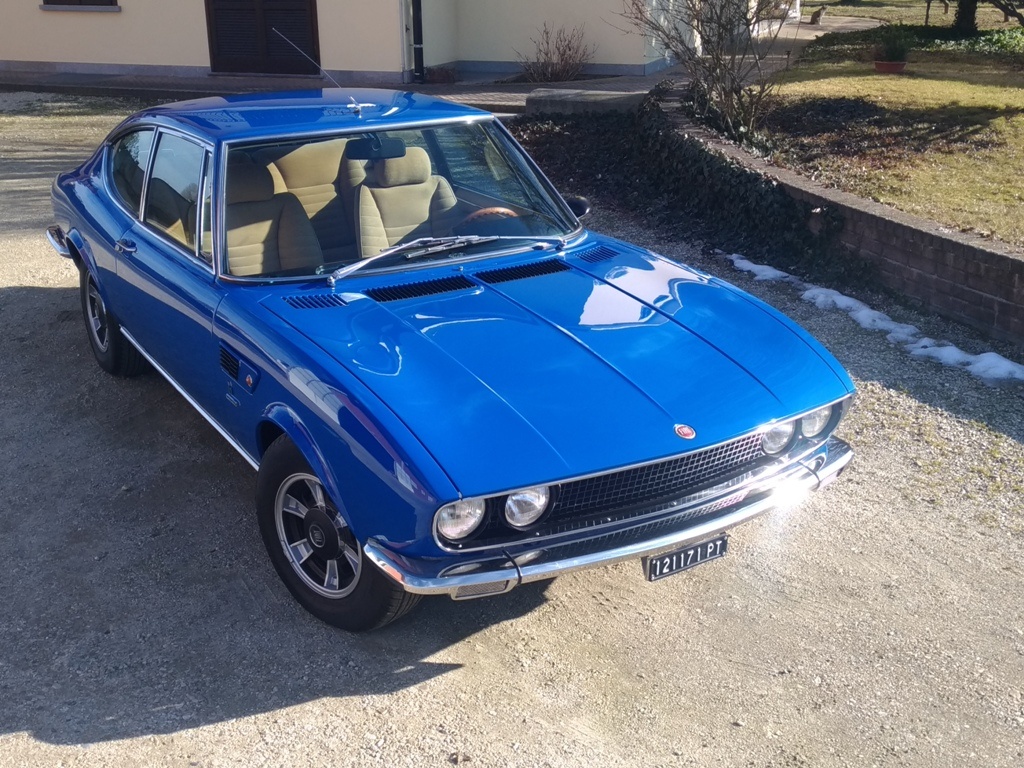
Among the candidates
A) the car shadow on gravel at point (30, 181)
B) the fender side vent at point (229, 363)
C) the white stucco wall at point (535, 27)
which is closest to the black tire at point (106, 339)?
the fender side vent at point (229, 363)

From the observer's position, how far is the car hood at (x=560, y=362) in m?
3.23

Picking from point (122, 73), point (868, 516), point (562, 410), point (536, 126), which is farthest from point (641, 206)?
point (122, 73)

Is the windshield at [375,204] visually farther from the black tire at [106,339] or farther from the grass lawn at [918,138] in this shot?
the grass lawn at [918,138]

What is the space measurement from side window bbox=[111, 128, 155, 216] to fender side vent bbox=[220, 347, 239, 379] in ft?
4.73

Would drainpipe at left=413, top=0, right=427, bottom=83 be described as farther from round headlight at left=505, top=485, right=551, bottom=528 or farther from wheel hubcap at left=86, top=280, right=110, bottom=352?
round headlight at left=505, top=485, right=551, bottom=528

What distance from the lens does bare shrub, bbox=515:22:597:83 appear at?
15977 mm

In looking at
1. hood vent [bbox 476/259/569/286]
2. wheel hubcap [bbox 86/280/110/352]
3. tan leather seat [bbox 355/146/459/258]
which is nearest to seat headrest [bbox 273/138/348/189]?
tan leather seat [bbox 355/146/459/258]

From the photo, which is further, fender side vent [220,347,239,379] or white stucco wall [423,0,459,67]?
white stucco wall [423,0,459,67]

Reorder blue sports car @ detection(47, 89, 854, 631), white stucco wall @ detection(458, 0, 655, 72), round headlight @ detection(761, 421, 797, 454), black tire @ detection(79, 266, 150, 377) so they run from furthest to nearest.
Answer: white stucco wall @ detection(458, 0, 655, 72) → black tire @ detection(79, 266, 150, 377) → round headlight @ detection(761, 421, 797, 454) → blue sports car @ detection(47, 89, 854, 631)

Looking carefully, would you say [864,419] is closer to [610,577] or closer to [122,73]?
[610,577]

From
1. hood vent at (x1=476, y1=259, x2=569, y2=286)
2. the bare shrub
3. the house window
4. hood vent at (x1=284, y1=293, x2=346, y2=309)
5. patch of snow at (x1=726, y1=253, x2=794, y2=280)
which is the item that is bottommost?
patch of snow at (x1=726, y1=253, x2=794, y2=280)

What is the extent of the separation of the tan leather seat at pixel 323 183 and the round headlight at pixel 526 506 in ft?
5.34

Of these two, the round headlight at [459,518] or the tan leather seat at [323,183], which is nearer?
the round headlight at [459,518]

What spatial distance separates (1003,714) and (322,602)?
7.67ft
